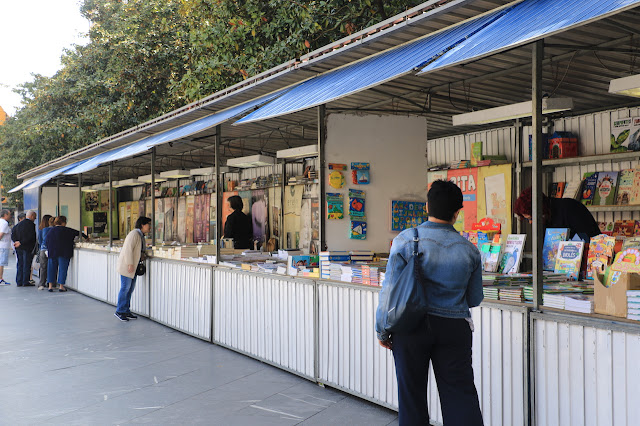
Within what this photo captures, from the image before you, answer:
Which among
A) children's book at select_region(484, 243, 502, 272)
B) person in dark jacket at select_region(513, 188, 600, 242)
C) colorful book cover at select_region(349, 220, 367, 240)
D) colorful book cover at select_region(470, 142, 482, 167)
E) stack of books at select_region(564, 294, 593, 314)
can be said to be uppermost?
colorful book cover at select_region(470, 142, 482, 167)

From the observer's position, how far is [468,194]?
917 cm

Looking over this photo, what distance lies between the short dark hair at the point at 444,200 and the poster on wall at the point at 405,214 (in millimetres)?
3315

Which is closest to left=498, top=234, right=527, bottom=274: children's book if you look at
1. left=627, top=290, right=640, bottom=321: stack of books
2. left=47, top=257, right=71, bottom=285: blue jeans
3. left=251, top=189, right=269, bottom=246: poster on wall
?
left=627, top=290, right=640, bottom=321: stack of books

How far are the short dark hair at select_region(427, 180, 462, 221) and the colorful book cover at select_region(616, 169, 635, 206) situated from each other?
15.7 ft

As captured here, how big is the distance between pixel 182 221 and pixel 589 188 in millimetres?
12063

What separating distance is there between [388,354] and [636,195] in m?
4.08

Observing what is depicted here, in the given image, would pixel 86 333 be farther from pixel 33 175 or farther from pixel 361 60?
pixel 33 175

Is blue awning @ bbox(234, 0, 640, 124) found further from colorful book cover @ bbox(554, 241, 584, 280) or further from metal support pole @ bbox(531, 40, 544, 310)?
colorful book cover @ bbox(554, 241, 584, 280)

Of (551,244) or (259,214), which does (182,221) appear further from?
(551,244)

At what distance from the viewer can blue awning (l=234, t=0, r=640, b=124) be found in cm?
320

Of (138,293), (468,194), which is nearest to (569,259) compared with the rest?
(468,194)

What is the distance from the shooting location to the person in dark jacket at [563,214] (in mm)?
5664

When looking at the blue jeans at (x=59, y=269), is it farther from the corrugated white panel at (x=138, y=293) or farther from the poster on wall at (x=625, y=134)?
the poster on wall at (x=625, y=134)

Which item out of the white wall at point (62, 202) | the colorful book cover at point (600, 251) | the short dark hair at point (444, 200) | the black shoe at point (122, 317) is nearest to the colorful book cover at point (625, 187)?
the colorful book cover at point (600, 251)
